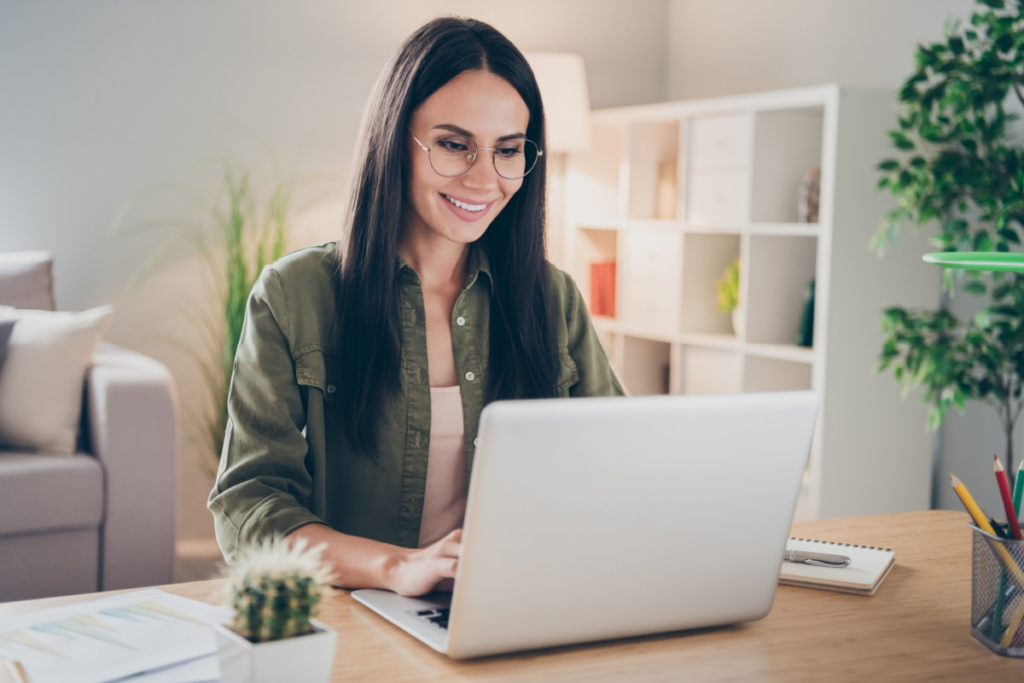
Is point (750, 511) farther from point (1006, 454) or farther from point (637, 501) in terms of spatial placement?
point (1006, 454)

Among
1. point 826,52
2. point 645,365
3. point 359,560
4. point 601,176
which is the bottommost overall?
point 645,365

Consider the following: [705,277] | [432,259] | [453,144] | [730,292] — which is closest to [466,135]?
[453,144]

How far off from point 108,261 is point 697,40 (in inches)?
94.1

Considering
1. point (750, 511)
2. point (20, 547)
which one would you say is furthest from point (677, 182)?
point (750, 511)

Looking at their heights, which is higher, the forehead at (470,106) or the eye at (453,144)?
the forehead at (470,106)

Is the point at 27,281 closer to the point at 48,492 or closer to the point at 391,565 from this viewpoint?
the point at 48,492

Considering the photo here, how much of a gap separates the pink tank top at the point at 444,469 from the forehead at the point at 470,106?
353mm

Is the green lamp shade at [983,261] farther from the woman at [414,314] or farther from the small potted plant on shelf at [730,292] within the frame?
the small potted plant on shelf at [730,292]

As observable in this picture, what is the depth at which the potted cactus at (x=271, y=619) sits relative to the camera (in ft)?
2.41

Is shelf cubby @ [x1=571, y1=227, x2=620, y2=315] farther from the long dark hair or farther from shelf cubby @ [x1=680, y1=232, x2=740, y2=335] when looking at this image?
the long dark hair

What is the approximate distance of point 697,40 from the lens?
13.8 feet

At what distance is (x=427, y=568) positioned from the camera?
101 centimetres

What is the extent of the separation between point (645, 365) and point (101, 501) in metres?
2.04

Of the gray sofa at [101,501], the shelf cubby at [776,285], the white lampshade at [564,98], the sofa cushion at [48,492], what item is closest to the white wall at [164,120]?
the white lampshade at [564,98]
